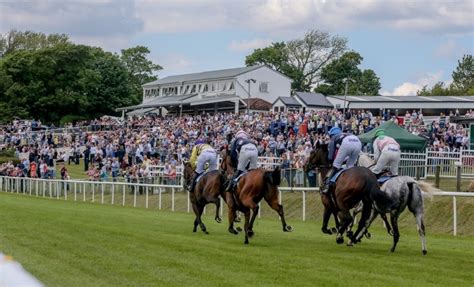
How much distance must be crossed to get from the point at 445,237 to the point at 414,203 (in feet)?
14.9

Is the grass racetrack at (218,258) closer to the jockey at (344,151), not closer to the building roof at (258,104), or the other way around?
the jockey at (344,151)

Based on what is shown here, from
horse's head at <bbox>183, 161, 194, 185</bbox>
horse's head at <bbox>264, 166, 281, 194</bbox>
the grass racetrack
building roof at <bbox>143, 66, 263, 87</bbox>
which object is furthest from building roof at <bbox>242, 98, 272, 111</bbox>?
horse's head at <bbox>264, 166, 281, 194</bbox>

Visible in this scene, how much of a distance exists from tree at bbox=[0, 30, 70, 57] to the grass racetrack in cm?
8861

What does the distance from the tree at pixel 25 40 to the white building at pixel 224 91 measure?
26.2 metres

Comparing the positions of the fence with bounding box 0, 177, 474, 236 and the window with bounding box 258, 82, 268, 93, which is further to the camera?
the window with bounding box 258, 82, 268, 93

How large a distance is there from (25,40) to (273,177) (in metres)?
95.7

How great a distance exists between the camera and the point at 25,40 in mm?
102875

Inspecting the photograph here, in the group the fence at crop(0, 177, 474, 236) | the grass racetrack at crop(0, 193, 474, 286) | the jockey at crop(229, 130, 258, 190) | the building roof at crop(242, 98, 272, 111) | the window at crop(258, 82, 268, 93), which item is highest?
the window at crop(258, 82, 268, 93)

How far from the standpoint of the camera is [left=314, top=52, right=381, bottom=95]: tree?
95.6m

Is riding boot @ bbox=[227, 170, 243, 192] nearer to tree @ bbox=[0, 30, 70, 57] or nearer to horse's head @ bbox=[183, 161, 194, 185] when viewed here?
horse's head @ bbox=[183, 161, 194, 185]

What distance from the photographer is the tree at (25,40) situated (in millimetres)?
100375

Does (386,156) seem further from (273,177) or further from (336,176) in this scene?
(273,177)

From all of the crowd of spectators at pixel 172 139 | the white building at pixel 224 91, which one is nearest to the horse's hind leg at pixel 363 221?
the crowd of spectators at pixel 172 139

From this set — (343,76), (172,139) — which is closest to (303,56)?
(343,76)
